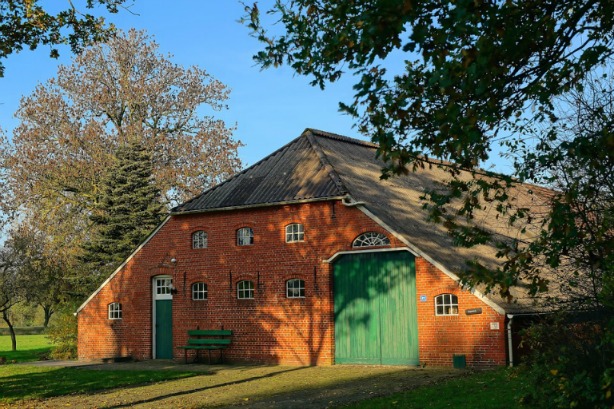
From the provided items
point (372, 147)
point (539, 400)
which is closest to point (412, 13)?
point (539, 400)

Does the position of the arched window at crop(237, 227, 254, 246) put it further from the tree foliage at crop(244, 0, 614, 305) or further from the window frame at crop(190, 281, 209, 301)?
the tree foliage at crop(244, 0, 614, 305)

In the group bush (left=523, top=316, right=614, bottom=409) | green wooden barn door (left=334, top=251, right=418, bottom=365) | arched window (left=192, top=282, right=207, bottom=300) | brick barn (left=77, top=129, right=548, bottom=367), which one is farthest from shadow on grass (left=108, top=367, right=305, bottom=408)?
bush (left=523, top=316, right=614, bottom=409)

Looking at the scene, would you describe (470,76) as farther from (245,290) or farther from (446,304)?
(245,290)

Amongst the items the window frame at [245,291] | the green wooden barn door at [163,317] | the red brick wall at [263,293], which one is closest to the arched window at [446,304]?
the red brick wall at [263,293]

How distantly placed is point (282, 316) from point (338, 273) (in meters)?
2.42

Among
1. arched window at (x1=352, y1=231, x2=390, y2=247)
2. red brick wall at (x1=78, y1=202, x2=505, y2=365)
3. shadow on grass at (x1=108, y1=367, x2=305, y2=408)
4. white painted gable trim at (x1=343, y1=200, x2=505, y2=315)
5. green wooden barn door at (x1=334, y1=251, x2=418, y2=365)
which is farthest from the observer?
arched window at (x1=352, y1=231, x2=390, y2=247)

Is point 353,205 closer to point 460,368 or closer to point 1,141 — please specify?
point 460,368

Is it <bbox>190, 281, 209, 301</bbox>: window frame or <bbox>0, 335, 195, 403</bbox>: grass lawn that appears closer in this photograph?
<bbox>0, 335, 195, 403</bbox>: grass lawn

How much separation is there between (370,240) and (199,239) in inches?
270

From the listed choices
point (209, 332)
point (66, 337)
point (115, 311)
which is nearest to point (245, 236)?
point (209, 332)

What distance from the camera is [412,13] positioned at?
22.8 feet

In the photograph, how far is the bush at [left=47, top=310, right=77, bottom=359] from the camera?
2992cm

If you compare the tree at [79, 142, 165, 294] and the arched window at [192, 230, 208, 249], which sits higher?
the tree at [79, 142, 165, 294]

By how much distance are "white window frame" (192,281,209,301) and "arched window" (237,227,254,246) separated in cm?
205
